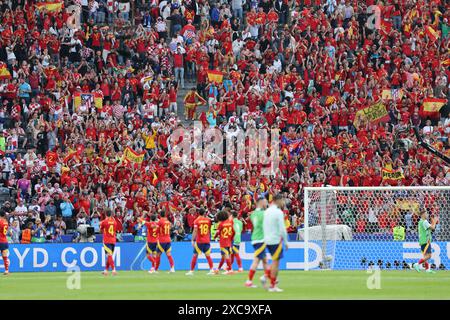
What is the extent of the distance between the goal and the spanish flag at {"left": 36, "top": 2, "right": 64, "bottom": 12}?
51.1 ft

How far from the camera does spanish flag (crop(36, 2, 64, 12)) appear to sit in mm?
50344

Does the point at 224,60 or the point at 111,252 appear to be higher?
the point at 224,60

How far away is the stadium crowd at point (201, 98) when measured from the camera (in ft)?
142

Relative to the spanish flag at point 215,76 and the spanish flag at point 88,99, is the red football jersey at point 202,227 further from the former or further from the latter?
the spanish flag at point 215,76

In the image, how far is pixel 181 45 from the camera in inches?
1951

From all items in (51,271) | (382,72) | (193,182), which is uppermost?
(382,72)

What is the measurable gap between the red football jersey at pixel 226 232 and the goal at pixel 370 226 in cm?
393

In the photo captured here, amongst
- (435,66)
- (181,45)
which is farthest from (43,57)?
(435,66)

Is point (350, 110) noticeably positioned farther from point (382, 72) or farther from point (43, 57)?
point (43, 57)

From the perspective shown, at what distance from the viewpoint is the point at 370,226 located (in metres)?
39.4

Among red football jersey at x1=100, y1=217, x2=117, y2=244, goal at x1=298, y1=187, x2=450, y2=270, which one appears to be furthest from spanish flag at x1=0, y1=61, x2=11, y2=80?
goal at x1=298, y1=187, x2=450, y2=270
